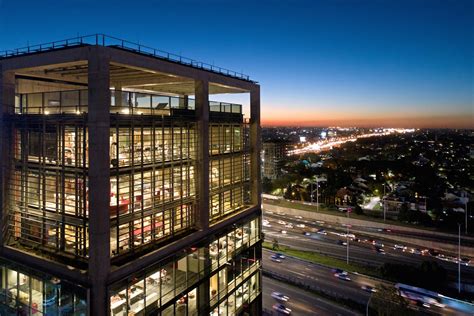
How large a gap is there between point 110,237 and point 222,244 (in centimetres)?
1196

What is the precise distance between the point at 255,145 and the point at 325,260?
1420 inches

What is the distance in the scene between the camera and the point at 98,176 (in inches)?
669

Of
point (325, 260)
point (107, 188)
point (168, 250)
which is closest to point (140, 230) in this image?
point (168, 250)

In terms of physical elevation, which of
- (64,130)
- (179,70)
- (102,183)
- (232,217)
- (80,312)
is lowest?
(80,312)

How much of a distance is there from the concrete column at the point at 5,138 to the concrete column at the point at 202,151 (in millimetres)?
12175

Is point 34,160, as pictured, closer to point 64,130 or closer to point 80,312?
point 64,130

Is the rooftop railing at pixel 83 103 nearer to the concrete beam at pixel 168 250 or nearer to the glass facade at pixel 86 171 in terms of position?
the glass facade at pixel 86 171

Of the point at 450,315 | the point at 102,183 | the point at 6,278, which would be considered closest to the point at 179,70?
the point at 102,183

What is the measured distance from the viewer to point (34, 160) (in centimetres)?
2100

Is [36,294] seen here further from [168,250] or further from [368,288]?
[368,288]

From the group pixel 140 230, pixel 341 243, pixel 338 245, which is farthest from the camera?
pixel 341 243


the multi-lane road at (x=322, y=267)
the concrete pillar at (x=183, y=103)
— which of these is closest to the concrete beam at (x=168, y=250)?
the concrete pillar at (x=183, y=103)

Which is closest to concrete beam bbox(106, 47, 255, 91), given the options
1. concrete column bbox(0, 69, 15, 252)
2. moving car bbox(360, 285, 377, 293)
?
concrete column bbox(0, 69, 15, 252)

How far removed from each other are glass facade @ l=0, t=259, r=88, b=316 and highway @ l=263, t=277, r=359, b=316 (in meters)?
30.7
